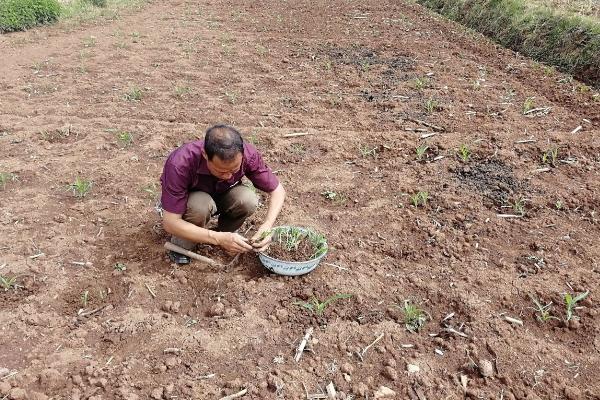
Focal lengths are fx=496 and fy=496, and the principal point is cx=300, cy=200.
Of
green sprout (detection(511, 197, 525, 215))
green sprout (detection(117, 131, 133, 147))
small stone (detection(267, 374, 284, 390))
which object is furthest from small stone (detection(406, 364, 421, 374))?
green sprout (detection(117, 131, 133, 147))

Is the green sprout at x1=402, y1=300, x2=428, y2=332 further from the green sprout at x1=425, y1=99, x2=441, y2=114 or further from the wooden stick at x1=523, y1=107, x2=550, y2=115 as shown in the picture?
the wooden stick at x1=523, y1=107, x2=550, y2=115

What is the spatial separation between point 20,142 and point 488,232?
13.5ft

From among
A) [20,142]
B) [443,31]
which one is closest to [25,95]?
[20,142]

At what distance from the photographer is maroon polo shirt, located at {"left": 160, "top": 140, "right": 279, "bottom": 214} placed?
267 cm

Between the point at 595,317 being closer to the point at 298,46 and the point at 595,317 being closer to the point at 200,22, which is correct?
the point at 298,46

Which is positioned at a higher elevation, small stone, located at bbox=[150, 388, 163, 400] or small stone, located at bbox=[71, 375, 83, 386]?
small stone, located at bbox=[150, 388, 163, 400]

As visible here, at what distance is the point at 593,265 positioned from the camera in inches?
120

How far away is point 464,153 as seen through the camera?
4.23 metres

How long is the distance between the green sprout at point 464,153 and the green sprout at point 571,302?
1728mm

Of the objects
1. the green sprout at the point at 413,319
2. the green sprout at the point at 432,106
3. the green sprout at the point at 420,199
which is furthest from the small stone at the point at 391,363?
the green sprout at the point at 432,106

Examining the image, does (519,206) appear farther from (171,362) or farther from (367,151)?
(171,362)

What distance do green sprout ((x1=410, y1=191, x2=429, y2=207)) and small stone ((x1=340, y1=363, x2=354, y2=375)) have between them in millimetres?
1610

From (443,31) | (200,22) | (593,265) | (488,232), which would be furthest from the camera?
(200,22)

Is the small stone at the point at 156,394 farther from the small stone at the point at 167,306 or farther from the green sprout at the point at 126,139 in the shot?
the green sprout at the point at 126,139
